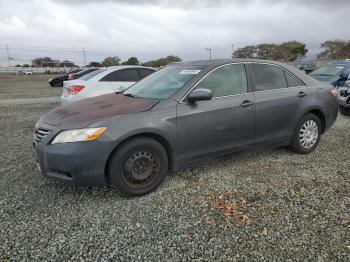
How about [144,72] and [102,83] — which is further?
[144,72]

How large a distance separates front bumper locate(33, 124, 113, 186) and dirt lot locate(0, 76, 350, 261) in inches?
13.4

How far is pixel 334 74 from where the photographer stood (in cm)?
1091

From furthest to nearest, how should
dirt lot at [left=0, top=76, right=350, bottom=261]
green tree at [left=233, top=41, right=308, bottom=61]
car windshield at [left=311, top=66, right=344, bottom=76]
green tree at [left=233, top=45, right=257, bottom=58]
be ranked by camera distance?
1. green tree at [left=233, top=45, right=257, bottom=58]
2. green tree at [left=233, top=41, right=308, bottom=61]
3. car windshield at [left=311, top=66, right=344, bottom=76]
4. dirt lot at [left=0, top=76, right=350, bottom=261]

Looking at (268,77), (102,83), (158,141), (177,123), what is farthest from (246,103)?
(102,83)

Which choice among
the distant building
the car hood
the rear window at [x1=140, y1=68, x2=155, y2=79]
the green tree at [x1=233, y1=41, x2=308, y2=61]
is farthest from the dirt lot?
the distant building

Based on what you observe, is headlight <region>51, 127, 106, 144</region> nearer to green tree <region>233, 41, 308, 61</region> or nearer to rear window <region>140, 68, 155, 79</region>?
rear window <region>140, 68, 155, 79</region>

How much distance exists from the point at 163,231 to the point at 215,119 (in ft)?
5.32

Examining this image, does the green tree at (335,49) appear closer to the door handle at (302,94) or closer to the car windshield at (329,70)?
the car windshield at (329,70)

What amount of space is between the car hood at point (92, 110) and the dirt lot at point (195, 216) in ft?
2.93

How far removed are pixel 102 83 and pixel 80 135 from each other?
4780 mm

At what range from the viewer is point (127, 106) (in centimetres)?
363

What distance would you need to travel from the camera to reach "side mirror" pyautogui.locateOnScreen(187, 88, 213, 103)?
12.0ft

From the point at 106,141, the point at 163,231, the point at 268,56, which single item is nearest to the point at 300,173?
the point at 163,231

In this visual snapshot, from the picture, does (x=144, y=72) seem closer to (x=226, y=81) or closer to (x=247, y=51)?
(x=226, y=81)
